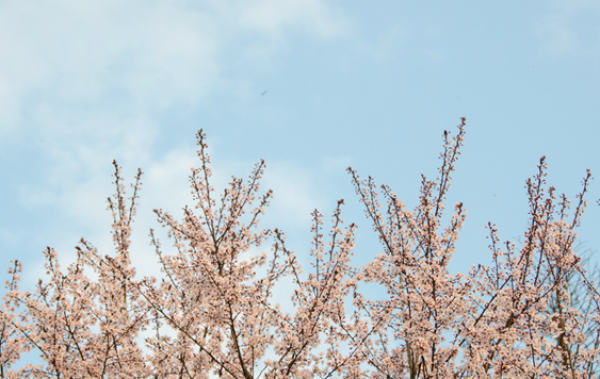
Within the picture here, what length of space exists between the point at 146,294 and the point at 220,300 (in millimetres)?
1045

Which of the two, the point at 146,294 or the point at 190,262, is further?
the point at 190,262

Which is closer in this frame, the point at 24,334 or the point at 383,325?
the point at 383,325

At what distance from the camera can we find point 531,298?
643 centimetres

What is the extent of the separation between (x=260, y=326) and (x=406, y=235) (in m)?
2.67

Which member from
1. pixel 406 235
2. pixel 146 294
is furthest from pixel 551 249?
pixel 146 294

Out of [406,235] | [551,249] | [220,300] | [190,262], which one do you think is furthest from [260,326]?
[551,249]

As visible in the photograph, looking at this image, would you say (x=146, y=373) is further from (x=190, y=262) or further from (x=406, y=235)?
(x=406, y=235)

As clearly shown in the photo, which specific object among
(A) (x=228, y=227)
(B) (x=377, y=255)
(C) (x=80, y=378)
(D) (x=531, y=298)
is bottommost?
(C) (x=80, y=378)

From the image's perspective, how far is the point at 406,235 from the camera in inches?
285

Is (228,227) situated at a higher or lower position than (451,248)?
higher

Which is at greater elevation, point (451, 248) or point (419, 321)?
point (451, 248)

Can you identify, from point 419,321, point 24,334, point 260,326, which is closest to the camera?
point 419,321

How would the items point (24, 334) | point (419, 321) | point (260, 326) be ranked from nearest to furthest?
point (419, 321), point (260, 326), point (24, 334)

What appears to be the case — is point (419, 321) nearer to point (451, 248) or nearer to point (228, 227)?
point (451, 248)
